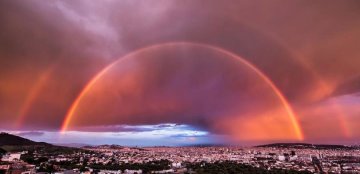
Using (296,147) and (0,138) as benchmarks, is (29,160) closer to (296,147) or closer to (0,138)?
(0,138)

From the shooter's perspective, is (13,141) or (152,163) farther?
(13,141)

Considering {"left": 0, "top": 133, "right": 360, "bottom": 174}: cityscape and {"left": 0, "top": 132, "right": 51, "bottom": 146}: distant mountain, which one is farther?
{"left": 0, "top": 132, "right": 51, "bottom": 146}: distant mountain

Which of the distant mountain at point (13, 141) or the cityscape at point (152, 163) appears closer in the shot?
the cityscape at point (152, 163)

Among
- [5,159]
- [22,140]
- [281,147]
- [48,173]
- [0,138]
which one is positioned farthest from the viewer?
[281,147]

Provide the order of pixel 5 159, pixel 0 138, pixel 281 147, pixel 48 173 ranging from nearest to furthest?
1. pixel 48 173
2. pixel 5 159
3. pixel 0 138
4. pixel 281 147

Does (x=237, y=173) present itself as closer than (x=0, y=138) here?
Yes

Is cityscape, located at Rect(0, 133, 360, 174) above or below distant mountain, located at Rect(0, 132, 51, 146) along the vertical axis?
below

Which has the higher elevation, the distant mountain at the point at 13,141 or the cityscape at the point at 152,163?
the distant mountain at the point at 13,141

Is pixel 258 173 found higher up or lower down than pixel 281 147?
lower down

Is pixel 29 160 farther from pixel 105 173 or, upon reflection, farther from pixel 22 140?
pixel 22 140

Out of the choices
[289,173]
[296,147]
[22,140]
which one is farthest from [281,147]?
[289,173]
